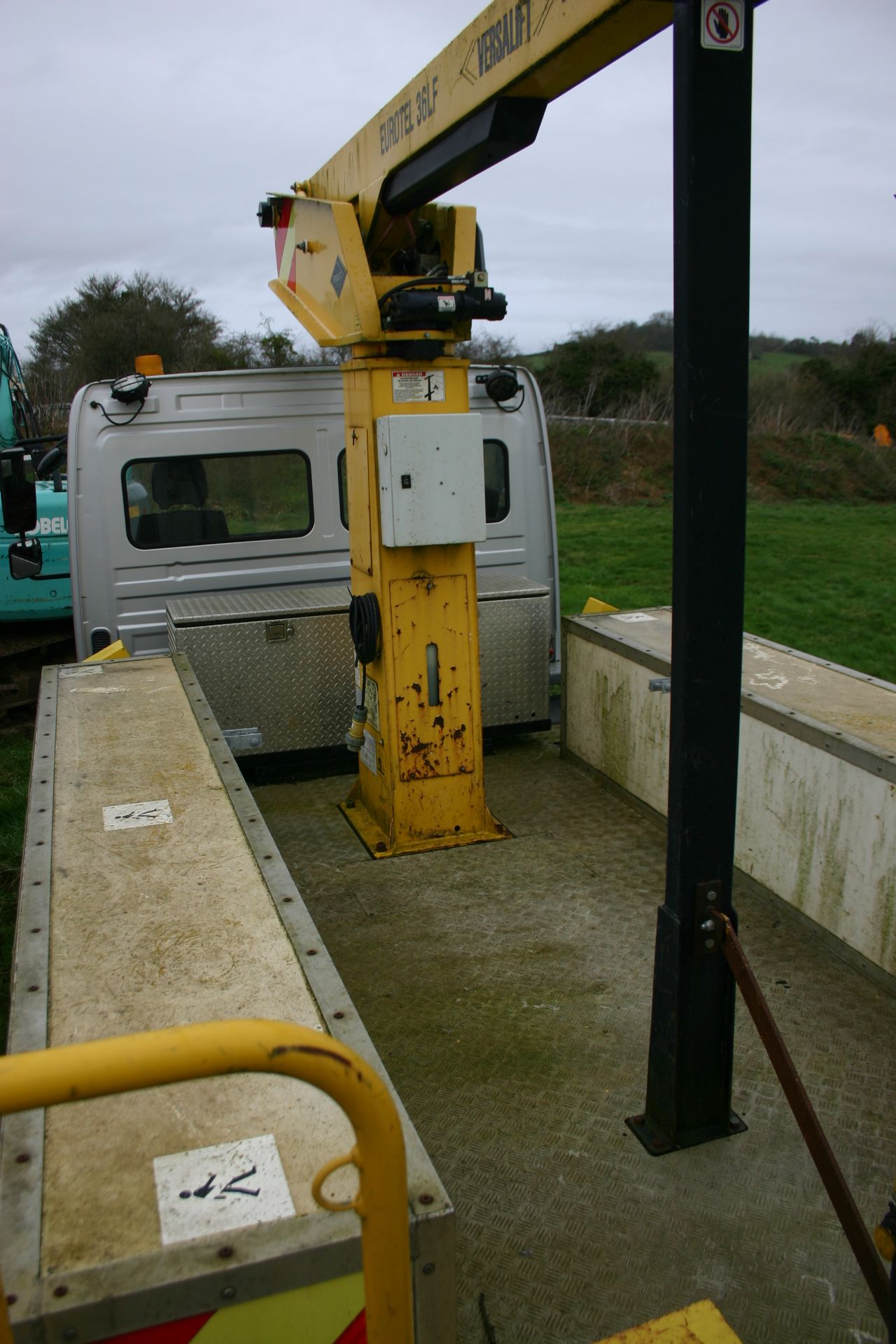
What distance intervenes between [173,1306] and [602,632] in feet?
13.1

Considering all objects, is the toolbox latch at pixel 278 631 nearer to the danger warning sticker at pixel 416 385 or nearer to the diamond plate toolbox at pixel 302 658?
the diamond plate toolbox at pixel 302 658

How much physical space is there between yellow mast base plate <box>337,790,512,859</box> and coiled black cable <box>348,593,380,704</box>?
0.75 m

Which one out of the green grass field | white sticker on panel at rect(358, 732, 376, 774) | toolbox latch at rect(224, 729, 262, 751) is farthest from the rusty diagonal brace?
the green grass field

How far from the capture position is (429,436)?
4293mm

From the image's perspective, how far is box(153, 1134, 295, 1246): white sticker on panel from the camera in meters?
1.45

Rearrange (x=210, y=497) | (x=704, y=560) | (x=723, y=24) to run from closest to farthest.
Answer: (x=723, y=24) < (x=704, y=560) < (x=210, y=497)

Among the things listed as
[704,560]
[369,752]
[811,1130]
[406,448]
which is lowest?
[811,1130]

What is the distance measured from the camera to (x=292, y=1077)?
1264 mm

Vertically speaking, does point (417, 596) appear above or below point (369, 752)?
above

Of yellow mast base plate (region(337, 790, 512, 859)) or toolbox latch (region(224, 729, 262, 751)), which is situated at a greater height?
toolbox latch (region(224, 729, 262, 751))

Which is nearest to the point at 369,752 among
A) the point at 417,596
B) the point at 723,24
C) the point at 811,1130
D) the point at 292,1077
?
the point at 417,596

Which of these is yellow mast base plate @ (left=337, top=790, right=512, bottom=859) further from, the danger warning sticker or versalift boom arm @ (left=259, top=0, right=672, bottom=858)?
the danger warning sticker

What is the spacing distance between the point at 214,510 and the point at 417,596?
5.23ft

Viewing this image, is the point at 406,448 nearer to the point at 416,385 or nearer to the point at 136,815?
the point at 416,385
